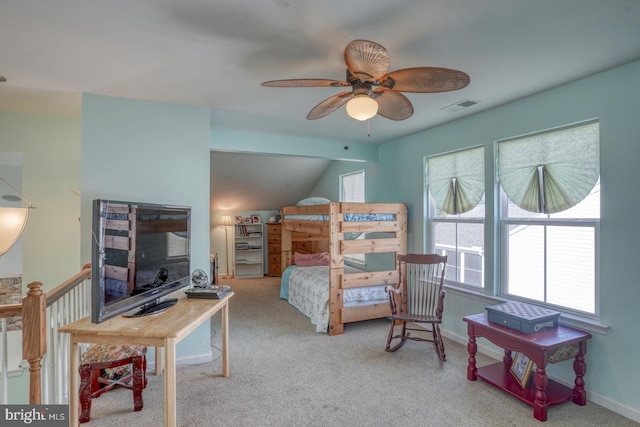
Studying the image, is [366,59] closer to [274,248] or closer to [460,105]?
[460,105]

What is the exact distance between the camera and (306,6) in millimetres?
1589

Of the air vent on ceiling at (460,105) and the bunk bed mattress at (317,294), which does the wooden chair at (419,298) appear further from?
the air vent on ceiling at (460,105)

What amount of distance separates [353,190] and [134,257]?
14.5 ft

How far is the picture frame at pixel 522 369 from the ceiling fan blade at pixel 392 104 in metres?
2.05

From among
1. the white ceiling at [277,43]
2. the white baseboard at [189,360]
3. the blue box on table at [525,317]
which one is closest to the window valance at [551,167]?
the white ceiling at [277,43]

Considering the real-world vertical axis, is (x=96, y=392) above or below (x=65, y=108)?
below

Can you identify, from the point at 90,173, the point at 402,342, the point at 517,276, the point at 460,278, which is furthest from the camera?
the point at 460,278

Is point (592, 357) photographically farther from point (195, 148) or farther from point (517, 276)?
point (195, 148)

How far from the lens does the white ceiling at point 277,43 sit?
162 centimetres


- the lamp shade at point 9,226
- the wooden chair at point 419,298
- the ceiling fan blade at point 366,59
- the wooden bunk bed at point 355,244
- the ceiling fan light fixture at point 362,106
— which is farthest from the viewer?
the wooden bunk bed at point 355,244

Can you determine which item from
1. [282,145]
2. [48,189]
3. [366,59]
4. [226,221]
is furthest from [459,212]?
[226,221]

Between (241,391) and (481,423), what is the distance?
68.0 inches

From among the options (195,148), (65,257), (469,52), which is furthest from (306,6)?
(65,257)

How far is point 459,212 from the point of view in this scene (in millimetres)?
3619
